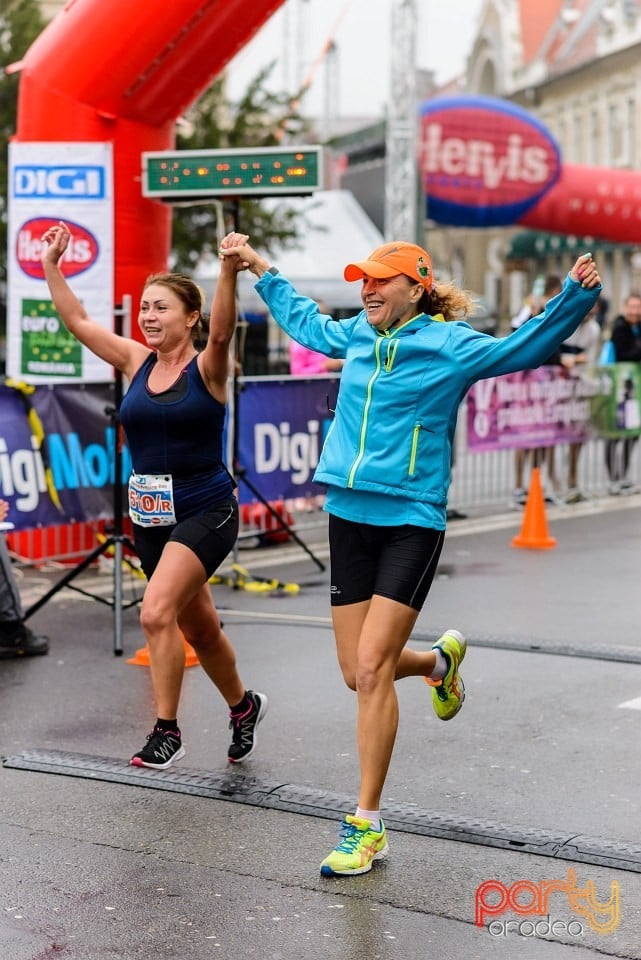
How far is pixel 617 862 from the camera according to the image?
16.4 feet

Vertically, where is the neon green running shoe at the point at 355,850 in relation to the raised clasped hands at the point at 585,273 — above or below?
below

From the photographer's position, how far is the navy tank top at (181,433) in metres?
6.05

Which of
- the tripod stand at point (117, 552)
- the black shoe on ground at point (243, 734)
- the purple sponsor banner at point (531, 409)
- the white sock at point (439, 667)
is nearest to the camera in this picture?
the white sock at point (439, 667)

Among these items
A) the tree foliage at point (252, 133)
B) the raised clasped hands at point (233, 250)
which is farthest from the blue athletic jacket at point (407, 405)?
the tree foliage at point (252, 133)

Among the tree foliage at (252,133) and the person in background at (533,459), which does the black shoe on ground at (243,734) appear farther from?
the tree foliage at (252,133)

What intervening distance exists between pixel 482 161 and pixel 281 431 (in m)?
14.4

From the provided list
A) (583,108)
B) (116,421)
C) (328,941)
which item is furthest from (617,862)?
(583,108)

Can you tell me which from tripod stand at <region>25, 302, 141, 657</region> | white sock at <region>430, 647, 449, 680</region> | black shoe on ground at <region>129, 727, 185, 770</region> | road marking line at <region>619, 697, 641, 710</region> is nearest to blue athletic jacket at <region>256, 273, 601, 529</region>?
white sock at <region>430, 647, 449, 680</region>

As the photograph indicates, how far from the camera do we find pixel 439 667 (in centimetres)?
591

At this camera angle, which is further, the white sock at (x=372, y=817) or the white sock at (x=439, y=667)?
the white sock at (x=439, y=667)

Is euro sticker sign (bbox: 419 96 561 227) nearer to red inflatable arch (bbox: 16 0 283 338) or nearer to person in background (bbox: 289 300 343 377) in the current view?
person in background (bbox: 289 300 343 377)

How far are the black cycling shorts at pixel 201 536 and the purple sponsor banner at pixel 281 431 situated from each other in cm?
477

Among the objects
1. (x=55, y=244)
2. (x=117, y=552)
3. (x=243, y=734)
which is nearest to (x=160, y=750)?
(x=243, y=734)

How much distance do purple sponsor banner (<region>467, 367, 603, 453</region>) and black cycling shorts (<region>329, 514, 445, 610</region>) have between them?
892 centimetres
